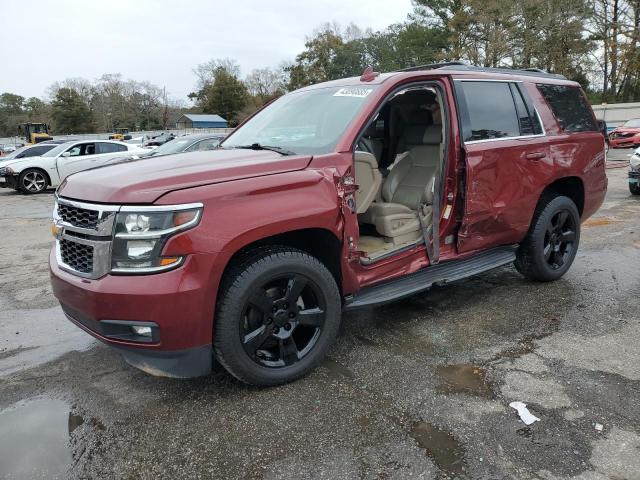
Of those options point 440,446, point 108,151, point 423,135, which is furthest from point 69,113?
point 440,446

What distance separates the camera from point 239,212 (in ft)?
8.90

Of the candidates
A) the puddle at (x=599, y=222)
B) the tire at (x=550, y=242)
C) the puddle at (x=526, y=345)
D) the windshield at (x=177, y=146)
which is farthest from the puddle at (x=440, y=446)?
the windshield at (x=177, y=146)

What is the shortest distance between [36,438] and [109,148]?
14848mm

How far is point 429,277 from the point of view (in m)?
3.90

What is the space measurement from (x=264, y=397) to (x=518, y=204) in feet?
9.02

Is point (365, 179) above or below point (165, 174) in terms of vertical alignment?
below

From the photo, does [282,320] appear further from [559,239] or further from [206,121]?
[206,121]

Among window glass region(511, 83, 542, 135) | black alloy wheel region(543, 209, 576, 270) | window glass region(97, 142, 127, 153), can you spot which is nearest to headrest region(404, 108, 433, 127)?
window glass region(511, 83, 542, 135)

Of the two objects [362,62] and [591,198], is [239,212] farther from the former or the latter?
[362,62]

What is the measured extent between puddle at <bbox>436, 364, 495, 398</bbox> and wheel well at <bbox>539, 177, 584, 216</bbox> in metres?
2.21

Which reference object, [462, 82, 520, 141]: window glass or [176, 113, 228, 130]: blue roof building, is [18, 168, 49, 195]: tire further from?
[176, 113, 228, 130]: blue roof building

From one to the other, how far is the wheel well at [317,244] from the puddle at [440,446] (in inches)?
42.5

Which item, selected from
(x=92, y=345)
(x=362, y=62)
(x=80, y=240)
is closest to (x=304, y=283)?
(x=80, y=240)

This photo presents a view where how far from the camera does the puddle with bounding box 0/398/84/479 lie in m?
2.45
